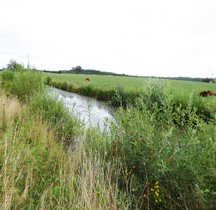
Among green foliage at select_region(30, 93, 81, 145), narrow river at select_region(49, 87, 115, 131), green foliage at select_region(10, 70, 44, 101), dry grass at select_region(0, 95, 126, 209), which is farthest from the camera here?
green foliage at select_region(10, 70, 44, 101)

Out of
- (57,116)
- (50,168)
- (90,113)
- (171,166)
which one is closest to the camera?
(171,166)

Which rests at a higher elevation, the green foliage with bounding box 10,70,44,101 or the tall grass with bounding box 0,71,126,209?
the green foliage with bounding box 10,70,44,101

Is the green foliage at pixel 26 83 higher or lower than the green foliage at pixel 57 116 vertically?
higher

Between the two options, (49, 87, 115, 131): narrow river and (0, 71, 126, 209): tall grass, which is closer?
(0, 71, 126, 209): tall grass

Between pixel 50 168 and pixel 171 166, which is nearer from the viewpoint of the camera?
pixel 171 166

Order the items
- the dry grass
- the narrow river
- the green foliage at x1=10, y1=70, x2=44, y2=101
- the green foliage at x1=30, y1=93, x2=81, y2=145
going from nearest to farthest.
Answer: the dry grass
the narrow river
the green foliage at x1=30, y1=93, x2=81, y2=145
the green foliage at x1=10, y1=70, x2=44, y2=101

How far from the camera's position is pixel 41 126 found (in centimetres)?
482

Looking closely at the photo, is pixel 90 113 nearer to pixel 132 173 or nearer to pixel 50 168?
pixel 50 168

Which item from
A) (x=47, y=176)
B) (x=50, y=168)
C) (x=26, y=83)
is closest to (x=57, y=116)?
(x=50, y=168)

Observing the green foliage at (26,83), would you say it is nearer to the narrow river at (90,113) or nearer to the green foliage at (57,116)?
the narrow river at (90,113)

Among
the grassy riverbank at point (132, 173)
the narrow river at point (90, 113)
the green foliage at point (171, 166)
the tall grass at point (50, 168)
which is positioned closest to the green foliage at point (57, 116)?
the tall grass at point (50, 168)

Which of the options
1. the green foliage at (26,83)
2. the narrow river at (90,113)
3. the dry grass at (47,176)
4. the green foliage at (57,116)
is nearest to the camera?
the dry grass at (47,176)

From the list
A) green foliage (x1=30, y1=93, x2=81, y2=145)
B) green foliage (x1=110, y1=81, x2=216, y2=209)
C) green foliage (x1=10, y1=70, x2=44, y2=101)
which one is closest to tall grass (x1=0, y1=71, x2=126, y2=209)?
green foliage (x1=30, y1=93, x2=81, y2=145)

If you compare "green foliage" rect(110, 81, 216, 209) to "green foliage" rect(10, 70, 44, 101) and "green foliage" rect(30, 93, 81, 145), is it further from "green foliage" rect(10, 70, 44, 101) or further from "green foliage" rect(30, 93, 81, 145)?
"green foliage" rect(10, 70, 44, 101)
